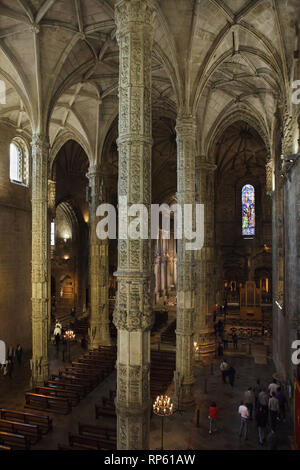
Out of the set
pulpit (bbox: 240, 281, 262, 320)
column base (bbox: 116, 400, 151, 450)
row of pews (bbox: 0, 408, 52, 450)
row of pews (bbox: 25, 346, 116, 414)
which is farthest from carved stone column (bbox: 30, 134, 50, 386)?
pulpit (bbox: 240, 281, 262, 320)

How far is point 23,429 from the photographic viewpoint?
39.8 ft

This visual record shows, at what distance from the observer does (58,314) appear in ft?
115

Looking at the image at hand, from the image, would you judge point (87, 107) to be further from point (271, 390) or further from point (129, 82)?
point (271, 390)

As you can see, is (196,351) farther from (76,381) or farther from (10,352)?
(10,352)

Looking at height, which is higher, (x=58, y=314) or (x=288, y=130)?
(x=288, y=130)

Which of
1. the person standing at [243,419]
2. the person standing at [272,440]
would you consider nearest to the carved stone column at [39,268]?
the person standing at [243,419]

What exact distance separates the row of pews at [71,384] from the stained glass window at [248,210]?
71.9 feet

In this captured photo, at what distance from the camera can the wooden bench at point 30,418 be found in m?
12.8

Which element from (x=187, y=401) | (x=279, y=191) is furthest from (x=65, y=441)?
(x=279, y=191)

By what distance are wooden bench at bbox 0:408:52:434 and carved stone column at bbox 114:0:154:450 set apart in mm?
6482

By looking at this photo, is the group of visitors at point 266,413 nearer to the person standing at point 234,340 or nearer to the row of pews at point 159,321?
the person standing at point 234,340

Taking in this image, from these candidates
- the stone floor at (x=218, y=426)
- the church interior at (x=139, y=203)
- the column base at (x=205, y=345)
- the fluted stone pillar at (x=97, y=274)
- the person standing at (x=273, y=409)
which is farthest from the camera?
the fluted stone pillar at (x=97, y=274)
